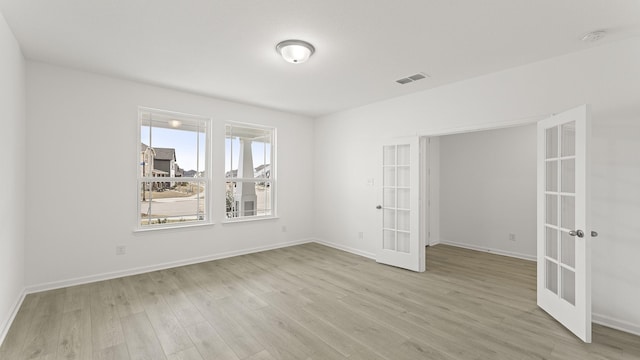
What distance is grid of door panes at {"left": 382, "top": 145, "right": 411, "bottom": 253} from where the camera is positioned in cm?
462

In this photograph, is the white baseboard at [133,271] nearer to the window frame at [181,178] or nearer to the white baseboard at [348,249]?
the window frame at [181,178]

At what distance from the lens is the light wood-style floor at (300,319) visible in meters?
2.34

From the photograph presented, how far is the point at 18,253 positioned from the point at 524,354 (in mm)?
5020

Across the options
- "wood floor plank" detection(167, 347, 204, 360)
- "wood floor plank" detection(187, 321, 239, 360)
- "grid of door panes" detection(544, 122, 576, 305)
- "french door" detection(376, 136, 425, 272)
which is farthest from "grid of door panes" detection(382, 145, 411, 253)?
"wood floor plank" detection(167, 347, 204, 360)

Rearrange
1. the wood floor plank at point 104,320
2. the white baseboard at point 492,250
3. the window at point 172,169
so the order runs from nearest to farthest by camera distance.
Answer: the wood floor plank at point 104,320 → the window at point 172,169 → the white baseboard at point 492,250

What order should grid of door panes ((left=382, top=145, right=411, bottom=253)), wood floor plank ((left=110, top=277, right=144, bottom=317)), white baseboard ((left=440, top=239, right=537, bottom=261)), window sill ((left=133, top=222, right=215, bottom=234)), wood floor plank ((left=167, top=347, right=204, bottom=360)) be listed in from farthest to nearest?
1. white baseboard ((left=440, top=239, right=537, bottom=261))
2. grid of door panes ((left=382, top=145, right=411, bottom=253))
3. window sill ((left=133, top=222, right=215, bottom=234))
4. wood floor plank ((left=110, top=277, right=144, bottom=317))
5. wood floor plank ((left=167, top=347, right=204, bottom=360))

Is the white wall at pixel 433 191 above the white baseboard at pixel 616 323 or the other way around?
above

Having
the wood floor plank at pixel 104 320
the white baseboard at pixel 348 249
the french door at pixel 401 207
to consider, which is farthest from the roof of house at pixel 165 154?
the french door at pixel 401 207

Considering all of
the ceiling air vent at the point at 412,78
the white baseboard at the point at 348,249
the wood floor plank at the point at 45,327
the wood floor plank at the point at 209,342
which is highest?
the ceiling air vent at the point at 412,78

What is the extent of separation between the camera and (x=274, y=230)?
5777mm

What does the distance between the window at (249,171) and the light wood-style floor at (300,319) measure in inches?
58.2

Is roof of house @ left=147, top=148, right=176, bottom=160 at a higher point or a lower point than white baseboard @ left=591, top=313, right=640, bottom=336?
higher

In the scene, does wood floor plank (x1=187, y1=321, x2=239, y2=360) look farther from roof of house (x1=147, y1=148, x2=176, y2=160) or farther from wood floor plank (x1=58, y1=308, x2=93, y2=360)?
roof of house (x1=147, y1=148, x2=176, y2=160)

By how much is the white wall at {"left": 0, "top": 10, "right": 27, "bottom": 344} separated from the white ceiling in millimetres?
311
